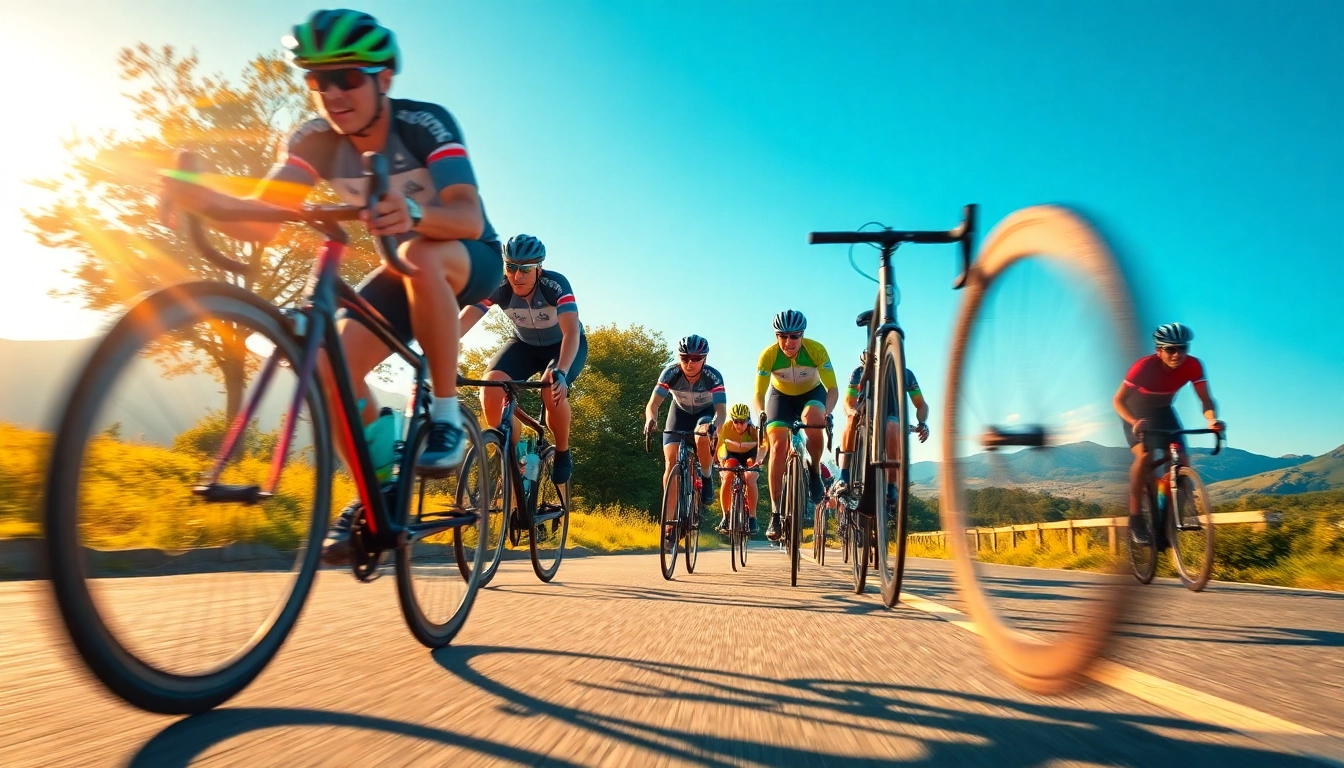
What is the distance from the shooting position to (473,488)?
4031 mm

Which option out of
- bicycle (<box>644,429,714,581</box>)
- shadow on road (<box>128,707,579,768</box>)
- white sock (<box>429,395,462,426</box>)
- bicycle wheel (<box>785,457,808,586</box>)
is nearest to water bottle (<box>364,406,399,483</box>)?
white sock (<box>429,395,462,426</box>)

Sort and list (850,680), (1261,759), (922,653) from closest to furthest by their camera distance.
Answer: (1261,759)
(850,680)
(922,653)

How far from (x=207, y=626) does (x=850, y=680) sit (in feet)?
6.05

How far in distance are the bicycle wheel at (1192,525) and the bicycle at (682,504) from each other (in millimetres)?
4232

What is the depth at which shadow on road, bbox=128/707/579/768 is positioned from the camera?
5.29 ft

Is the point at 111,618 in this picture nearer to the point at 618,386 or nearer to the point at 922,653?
the point at 922,653

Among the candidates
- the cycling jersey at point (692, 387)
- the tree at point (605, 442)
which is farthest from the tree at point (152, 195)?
the tree at point (605, 442)

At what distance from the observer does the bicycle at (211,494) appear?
1.68m

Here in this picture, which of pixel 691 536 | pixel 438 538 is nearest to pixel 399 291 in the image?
pixel 438 538

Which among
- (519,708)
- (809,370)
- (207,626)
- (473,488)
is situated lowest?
(519,708)

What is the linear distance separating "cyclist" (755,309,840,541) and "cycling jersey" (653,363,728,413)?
1.36 meters

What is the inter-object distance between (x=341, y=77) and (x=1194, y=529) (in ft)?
22.1

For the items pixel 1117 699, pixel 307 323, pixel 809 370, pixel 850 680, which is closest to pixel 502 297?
pixel 809 370

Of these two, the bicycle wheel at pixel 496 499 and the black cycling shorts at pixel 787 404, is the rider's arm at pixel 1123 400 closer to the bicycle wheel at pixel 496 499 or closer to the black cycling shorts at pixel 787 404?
the bicycle wheel at pixel 496 499
